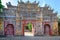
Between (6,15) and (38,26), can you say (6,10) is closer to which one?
(6,15)

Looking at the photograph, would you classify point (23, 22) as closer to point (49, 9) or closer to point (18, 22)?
point (18, 22)

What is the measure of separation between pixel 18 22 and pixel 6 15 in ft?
4.58

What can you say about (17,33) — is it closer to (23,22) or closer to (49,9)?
(23,22)

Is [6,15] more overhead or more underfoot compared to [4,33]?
more overhead

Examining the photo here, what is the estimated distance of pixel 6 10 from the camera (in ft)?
50.9

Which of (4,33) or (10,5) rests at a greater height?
(10,5)

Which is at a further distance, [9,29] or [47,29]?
[47,29]

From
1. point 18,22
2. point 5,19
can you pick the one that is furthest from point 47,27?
point 5,19

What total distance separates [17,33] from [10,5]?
2.93 m

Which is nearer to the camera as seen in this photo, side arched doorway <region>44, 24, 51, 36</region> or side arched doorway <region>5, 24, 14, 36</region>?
side arched doorway <region>5, 24, 14, 36</region>

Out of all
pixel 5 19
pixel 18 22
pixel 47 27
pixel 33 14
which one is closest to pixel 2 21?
pixel 5 19

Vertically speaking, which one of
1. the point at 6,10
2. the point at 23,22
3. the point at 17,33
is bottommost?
the point at 17,33

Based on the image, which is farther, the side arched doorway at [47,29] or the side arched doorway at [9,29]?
the side arched doorway at [47,29]

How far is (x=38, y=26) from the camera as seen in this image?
15445 millimetres
